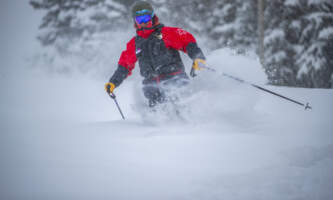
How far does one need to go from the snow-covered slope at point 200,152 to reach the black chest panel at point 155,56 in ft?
1.67

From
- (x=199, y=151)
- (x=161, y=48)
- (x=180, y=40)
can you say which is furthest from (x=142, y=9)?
(x=199, y=151)

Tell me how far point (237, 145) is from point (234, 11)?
1113cm

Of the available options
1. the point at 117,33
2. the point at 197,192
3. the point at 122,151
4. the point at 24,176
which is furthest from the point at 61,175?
the point at 117,33

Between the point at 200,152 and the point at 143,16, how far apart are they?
2.40 meters

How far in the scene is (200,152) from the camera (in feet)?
7.68

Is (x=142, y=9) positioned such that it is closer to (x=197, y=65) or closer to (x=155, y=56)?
(x=155, y=56)

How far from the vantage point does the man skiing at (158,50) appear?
3732 mm

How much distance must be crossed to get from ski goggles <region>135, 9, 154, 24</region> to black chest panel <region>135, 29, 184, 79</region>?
242 millimetres

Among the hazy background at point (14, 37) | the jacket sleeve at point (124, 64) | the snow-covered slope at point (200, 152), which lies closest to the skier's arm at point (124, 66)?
the jacket sleeve at point (124, 64)

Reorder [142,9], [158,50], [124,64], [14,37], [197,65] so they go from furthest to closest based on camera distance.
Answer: [14,37], [124,64], [158,50], [142,9], [197,65]

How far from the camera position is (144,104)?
445 cm

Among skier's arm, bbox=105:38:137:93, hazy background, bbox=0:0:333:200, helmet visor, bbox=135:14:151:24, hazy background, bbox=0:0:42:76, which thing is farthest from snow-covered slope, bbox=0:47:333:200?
hazy background, bbox=0:0:42:76

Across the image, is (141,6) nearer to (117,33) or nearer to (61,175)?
(61,175)

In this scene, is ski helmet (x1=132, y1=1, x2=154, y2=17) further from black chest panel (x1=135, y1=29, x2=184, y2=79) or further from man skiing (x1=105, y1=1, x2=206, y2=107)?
black chest panel (x1=135, y1=29, x2=184, y2=79)
